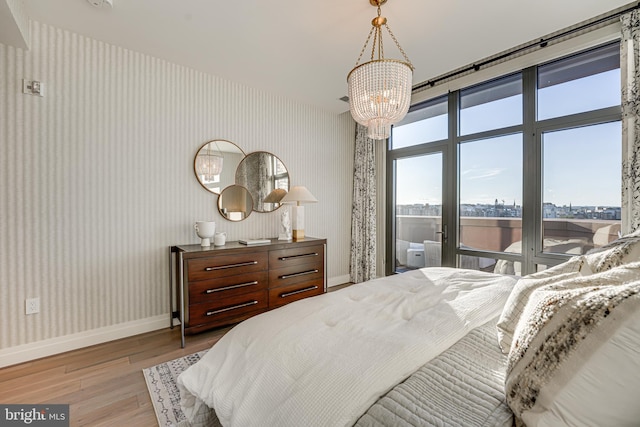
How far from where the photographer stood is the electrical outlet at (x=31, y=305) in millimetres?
2150

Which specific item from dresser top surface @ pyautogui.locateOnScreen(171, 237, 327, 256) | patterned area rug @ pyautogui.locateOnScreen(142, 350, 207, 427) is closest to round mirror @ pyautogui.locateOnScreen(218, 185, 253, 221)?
dresser top surface @ pyautogui.locateOnScreen(171, 237, 327, 256)

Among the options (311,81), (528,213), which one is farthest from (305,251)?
(528,213)

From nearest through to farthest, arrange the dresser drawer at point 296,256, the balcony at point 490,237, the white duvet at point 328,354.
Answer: the white duvet at point 328,354 < the balcony at point 490,237 < the dresser drawer at point 296,256

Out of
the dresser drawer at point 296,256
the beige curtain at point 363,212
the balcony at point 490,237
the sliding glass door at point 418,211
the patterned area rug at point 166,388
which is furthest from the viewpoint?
the beige curtain at point 363,212

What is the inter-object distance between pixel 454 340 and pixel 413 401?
43 cm

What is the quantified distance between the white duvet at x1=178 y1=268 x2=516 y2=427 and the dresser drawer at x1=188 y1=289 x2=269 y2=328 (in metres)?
1.21

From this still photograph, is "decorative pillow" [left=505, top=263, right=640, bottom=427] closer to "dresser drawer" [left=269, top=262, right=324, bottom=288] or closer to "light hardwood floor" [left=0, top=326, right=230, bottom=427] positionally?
"light hardwood floor" [left=0, top=326, right=230, bottom=427]

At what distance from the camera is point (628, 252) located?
0.90 m

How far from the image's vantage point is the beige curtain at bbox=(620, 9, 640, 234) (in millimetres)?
2092

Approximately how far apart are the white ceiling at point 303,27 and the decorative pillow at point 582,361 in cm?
214

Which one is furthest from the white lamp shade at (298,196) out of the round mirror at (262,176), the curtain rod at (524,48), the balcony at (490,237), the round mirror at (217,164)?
the curtain rod at (524,48)

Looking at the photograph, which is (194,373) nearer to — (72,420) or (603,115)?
(72,420)

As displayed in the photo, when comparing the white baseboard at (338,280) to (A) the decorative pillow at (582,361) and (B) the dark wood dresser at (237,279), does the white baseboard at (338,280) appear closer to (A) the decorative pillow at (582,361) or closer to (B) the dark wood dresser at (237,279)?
(B) the dark wood dresser at (237,279)

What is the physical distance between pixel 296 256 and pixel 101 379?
5.97 ft
